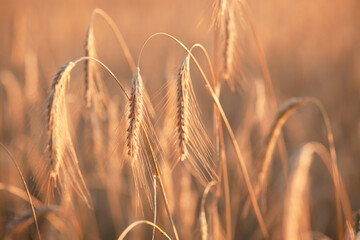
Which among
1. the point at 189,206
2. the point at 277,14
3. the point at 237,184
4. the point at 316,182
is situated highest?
the point at 277,14

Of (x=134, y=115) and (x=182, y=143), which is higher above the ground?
(x=134, y=115)

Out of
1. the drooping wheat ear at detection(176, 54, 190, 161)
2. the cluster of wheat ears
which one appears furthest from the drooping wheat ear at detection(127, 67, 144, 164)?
the drooping wheat ear at detection(176, 54, 190, 161)

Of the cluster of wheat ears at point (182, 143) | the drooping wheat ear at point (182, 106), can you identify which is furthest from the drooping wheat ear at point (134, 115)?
the drooping wheat ear at point (182, 106)

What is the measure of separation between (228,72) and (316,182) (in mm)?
2137

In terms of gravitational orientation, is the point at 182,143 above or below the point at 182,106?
below

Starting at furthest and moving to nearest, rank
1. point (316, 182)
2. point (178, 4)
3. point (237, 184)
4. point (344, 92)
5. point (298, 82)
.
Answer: point (178, 4) → point (298, 82) → point (344, 92) → point (316, 182) → point (237, 184)

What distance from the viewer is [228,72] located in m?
1.32

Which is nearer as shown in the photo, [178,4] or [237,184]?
[237,184]

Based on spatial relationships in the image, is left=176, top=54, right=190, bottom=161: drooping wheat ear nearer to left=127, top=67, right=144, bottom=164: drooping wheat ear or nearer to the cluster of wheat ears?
the cluster of wheat ears

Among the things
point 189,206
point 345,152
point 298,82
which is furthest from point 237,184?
point 298,82

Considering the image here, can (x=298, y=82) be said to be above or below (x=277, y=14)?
below

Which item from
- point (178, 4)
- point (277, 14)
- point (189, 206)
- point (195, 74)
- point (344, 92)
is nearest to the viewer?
point (189, 206)

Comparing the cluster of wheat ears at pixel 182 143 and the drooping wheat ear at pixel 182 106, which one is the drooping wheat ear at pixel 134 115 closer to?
the cluster of wheat ears at pixel 182 143

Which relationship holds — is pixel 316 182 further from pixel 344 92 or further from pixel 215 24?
pixel 215 24
